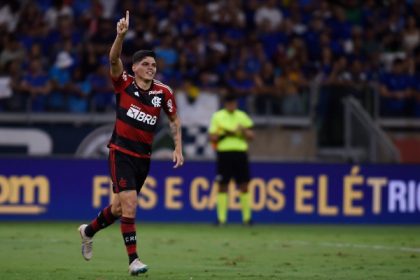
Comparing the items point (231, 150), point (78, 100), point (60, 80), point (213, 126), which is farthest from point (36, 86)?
point (231, 150)

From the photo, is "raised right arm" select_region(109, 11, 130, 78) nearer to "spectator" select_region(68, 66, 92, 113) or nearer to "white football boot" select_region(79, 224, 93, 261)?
"white football boot" select_region(79, 224, 93, 261)

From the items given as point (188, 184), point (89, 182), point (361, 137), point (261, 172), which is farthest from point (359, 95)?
point (89, 182)

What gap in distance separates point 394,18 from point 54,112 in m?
9.91

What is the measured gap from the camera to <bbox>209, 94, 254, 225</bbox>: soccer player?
21516 millimetres

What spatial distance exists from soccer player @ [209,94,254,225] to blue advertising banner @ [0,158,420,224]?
1058mm

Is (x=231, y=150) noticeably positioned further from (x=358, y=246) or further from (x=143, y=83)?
(x=143, y=83)

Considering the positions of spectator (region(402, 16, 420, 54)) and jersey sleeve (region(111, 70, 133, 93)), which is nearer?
jersey sleeve (region(111, 70, 133, 93))

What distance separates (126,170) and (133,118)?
60cm

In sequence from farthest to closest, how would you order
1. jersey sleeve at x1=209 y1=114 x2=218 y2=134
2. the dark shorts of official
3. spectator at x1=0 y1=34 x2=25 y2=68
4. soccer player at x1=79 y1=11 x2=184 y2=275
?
spectator at x1=0 y1=34 x2=25 y2=68, the dark shorts of official, jersey sleeve at x1=209 y1=114 x2=218 y2=134, soccer player at x1=79 y1=11 x2=184 y2=275

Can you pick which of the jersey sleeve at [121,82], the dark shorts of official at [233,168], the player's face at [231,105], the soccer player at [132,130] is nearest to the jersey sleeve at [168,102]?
the soccer player at [132,130]

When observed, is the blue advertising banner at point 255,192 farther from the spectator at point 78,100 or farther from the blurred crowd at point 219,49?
the blurred crowd at point 219,49

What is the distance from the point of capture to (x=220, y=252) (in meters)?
15.3

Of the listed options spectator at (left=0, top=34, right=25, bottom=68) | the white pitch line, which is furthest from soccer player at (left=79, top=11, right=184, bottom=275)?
spectator at (left=0, top=34, right=25, bottom=68)

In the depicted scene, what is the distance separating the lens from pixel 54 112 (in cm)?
2256
